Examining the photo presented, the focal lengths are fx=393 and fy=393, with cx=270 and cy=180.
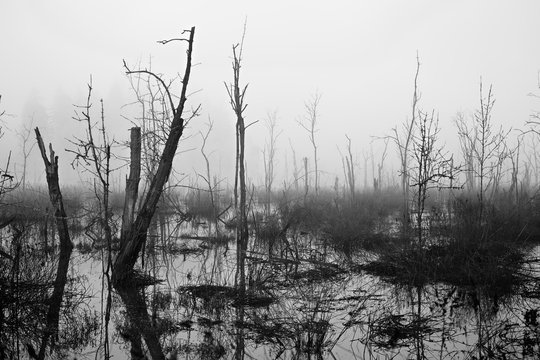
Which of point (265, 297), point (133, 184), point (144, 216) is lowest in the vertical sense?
point (265, 297)

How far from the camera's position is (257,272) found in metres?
6.51

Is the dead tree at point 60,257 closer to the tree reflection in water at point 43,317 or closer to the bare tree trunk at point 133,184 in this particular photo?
the tree reflection in water at point 43,317

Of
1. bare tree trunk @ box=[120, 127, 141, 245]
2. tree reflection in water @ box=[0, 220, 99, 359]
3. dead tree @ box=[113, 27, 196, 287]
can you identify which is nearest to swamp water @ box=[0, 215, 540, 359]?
tree reflection in water @ box=[0, 220, 99, 359]

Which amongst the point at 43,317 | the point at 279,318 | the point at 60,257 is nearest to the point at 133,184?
the point at 60,257

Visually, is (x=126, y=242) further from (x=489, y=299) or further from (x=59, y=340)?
(x=489, y=299)

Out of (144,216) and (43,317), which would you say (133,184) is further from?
(43,317)

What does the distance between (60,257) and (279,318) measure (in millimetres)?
5334

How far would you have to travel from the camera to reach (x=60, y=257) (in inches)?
296

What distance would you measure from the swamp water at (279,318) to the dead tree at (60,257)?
9cm

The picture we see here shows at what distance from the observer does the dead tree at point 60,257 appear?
12.2 feet

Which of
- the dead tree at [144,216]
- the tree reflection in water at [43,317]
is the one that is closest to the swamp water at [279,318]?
→ the tree reflection in water at [43,317]

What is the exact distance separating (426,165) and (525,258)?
235 centimetres

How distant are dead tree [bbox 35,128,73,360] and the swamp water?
0.28ft

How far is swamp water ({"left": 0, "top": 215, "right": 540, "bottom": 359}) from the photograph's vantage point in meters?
3.33
